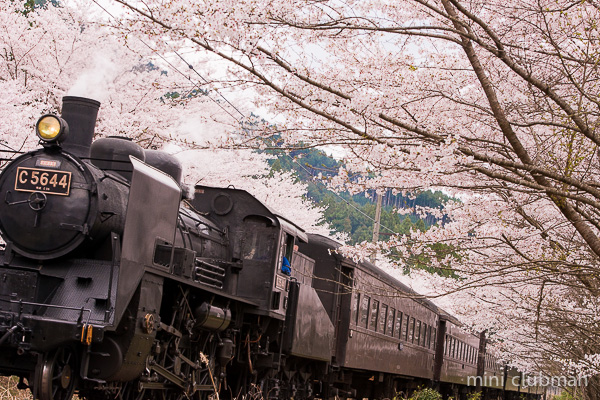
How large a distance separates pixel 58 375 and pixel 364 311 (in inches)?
346

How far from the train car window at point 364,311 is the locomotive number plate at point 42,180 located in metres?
8.25

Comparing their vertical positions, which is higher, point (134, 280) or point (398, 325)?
point (398, 325)

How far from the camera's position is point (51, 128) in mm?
6445

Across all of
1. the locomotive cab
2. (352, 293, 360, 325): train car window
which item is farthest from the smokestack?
(352, 293, 360, 325): train car window

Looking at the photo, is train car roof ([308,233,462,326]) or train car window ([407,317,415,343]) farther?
train car window ([407,317,415,343])

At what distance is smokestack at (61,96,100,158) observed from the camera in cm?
674

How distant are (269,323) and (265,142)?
315 centimetres

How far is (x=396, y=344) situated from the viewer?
53.5 feet

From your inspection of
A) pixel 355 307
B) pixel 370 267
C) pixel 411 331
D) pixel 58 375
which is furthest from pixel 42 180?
pixel 411 331

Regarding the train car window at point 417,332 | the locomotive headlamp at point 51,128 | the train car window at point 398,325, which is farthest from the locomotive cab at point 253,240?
A: the train car window at point 417,332

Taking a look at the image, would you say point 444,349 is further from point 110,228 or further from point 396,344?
point 110,228

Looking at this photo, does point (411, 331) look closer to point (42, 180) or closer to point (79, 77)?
point (79, 77)

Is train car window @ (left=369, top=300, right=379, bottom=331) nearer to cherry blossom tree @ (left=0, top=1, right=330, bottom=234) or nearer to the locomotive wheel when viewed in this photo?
cherry blossom tree @ (left=0, top=1, right=330, bottom=234)

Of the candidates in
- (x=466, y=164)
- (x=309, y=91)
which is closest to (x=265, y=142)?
(x=309, y=91)
